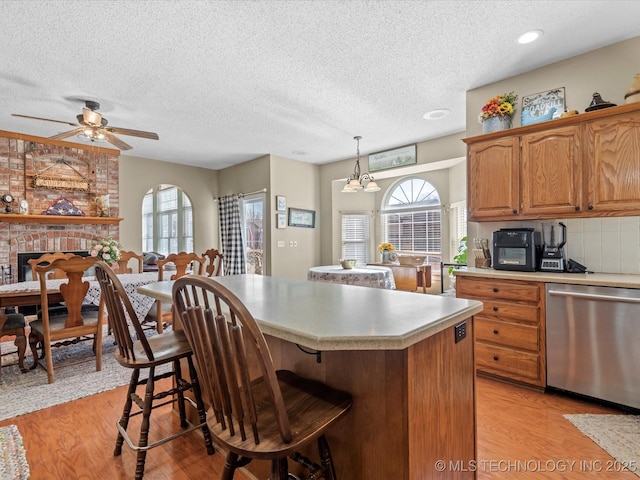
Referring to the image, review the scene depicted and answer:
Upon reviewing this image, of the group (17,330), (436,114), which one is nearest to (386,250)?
(436,114)

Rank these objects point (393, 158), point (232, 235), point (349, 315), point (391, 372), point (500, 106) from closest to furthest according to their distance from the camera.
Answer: point (391, 372), point (349, 315), point (500, 106), point (393, 158), point (232, 235)

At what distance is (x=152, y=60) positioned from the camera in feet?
8.86

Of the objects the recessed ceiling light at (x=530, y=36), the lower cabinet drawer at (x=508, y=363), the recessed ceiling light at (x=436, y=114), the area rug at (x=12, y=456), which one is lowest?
the area rug at (x=12, y=456)

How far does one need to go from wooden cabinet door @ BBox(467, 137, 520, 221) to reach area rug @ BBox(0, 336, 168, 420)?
11.3 ft

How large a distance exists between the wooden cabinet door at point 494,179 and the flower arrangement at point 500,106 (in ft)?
0.86

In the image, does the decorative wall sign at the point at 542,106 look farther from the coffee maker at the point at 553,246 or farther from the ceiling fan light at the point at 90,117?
the ceiling fan light at the point at 90,117

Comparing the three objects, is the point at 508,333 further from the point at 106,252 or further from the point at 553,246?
the point at 106,252

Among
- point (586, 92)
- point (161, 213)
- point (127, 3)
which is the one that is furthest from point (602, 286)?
point (161, 213)

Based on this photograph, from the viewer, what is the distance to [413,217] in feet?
22.2

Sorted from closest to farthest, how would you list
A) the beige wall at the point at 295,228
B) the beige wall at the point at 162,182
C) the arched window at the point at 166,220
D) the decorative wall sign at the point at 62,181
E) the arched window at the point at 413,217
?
the decorative wall sign at the point at 62,181 < the beige wall at the point at 162,182 < the beige wall at the point at 295,228 < the arched window at the point at 413,217 < the arched window at the point at 166,220

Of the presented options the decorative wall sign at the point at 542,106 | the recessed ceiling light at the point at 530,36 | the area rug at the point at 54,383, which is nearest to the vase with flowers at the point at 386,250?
the decorative wall sign at the point at 542,106

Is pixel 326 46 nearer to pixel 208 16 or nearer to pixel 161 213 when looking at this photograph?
pixel 208 16

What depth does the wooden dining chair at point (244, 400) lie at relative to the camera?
929mm

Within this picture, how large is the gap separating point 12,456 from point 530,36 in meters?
4.21
